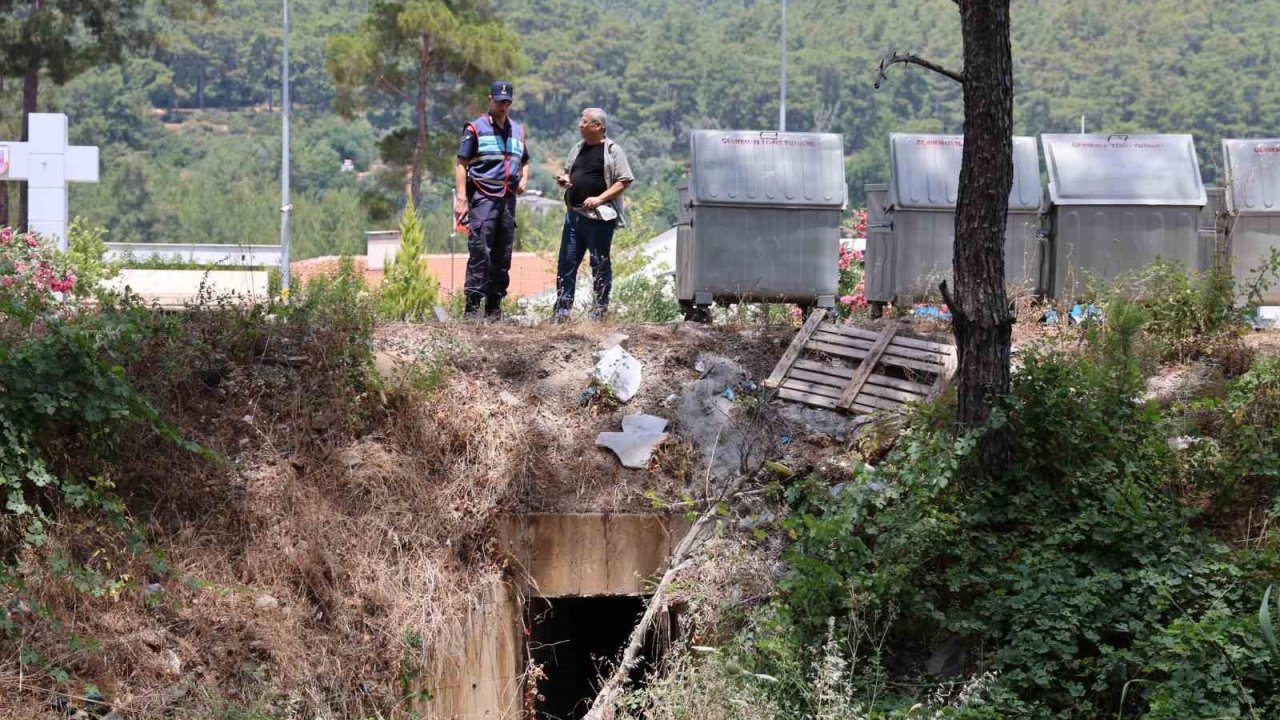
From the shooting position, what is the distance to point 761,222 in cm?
1086

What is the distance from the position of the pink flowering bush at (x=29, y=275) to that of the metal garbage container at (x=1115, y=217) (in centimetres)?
696

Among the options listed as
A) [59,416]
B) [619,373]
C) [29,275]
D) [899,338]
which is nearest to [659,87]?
[899,338]

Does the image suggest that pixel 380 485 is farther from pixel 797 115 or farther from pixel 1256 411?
pixel 797 115

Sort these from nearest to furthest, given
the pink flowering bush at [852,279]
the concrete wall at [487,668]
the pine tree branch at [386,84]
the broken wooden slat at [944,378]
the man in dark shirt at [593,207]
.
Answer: the concrete wall at [487,668]
the broken wooden slat at [944,378]
the man in dark shirt at [593,207]
the pink flowering bush at [852,279]
the pine tree branch at [386,84]

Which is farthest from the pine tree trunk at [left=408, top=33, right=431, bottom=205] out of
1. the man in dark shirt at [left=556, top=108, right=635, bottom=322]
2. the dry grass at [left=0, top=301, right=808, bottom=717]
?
the dry grass at [left=0, top=301, right=808, bottom=717]

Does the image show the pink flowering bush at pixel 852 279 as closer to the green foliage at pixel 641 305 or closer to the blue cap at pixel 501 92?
the green foliage at pixel 641 305

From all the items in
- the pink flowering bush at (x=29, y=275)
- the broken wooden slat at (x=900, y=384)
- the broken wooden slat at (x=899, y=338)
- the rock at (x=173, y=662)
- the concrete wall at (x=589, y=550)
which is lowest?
the rock at (x=173, y=662)

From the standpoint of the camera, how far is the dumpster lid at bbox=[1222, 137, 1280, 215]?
1116 centimetres

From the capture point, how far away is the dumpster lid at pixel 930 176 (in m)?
11.2

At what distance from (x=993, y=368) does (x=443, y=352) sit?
328cm

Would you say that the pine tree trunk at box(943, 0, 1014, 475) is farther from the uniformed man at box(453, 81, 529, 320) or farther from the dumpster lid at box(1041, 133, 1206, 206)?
the dumpster lid at box(1041, 133, 1206, 206)

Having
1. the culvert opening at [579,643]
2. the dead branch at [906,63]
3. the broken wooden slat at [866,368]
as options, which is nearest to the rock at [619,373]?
the broken wooden slat at [866,368]

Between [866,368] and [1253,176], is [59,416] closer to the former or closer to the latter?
[866,368]

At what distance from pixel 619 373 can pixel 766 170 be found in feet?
8.39
